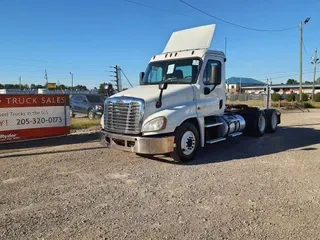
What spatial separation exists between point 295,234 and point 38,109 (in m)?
8.54

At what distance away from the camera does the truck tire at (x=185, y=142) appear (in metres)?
6.89

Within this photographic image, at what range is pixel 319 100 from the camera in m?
42.2

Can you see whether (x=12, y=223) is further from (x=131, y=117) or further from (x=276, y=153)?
(x=276, y=153)

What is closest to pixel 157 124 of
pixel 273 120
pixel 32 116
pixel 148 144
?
pixel 148 144

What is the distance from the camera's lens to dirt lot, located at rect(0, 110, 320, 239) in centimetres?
376

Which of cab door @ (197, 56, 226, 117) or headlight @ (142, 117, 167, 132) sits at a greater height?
cab door @ (197, 56, 226, 117)

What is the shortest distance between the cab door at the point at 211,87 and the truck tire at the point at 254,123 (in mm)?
3148

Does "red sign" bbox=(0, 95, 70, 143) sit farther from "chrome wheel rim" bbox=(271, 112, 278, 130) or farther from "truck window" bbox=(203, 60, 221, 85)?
"chrome wheel rim" bbox=(271, 112, 278, 130)

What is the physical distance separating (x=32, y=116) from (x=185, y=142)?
5434 millimetres

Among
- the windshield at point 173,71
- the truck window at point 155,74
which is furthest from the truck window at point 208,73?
the truck window at point 155,74

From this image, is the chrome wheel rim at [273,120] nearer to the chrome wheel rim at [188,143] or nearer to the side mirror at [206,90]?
the side mirror at [206,90]

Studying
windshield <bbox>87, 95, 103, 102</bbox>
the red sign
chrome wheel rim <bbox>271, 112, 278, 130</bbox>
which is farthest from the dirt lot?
windshield <bbox>87, 95, 103, 102</bbox>

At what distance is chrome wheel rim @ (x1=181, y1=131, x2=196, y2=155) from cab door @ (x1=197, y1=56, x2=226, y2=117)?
738 millimetres

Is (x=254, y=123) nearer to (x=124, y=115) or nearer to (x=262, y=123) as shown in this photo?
(x=262, y=123)
